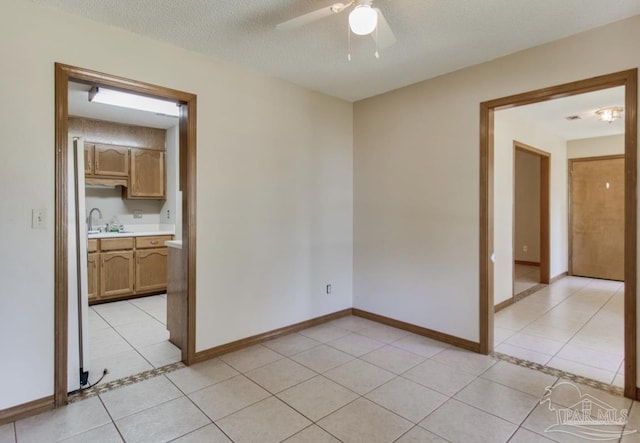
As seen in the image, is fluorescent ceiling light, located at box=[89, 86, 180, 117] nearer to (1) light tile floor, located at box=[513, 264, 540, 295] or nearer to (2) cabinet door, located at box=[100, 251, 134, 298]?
(2) cabinet door, located at box=[100, 251, 134, 298]

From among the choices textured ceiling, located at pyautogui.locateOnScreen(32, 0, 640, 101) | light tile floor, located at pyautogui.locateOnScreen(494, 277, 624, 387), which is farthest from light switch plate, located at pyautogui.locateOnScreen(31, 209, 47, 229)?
light tile floor, located at pyautogui.locateOnScreen(494, 277, 624, 387)

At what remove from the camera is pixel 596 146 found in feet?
20.6

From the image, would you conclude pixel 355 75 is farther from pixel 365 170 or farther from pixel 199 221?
pixel 199 221

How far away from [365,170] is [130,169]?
357 centimetres

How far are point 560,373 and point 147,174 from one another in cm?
563

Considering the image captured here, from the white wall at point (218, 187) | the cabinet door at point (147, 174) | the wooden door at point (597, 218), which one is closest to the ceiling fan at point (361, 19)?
the white wall at point (218, 187)

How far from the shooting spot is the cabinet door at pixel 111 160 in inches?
195

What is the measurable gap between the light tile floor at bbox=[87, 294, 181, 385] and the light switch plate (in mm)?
1192

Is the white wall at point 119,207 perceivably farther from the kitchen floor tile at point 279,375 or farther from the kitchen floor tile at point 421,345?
the kitchen floor tile at point 421,345

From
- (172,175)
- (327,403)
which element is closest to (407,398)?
(327,403)

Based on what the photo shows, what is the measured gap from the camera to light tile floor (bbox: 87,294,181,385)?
9.34 ft

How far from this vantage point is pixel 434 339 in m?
3.46

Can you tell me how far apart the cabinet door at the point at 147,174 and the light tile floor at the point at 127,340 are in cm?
168

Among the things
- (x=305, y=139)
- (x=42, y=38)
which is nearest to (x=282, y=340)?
(x=305, y=139)
